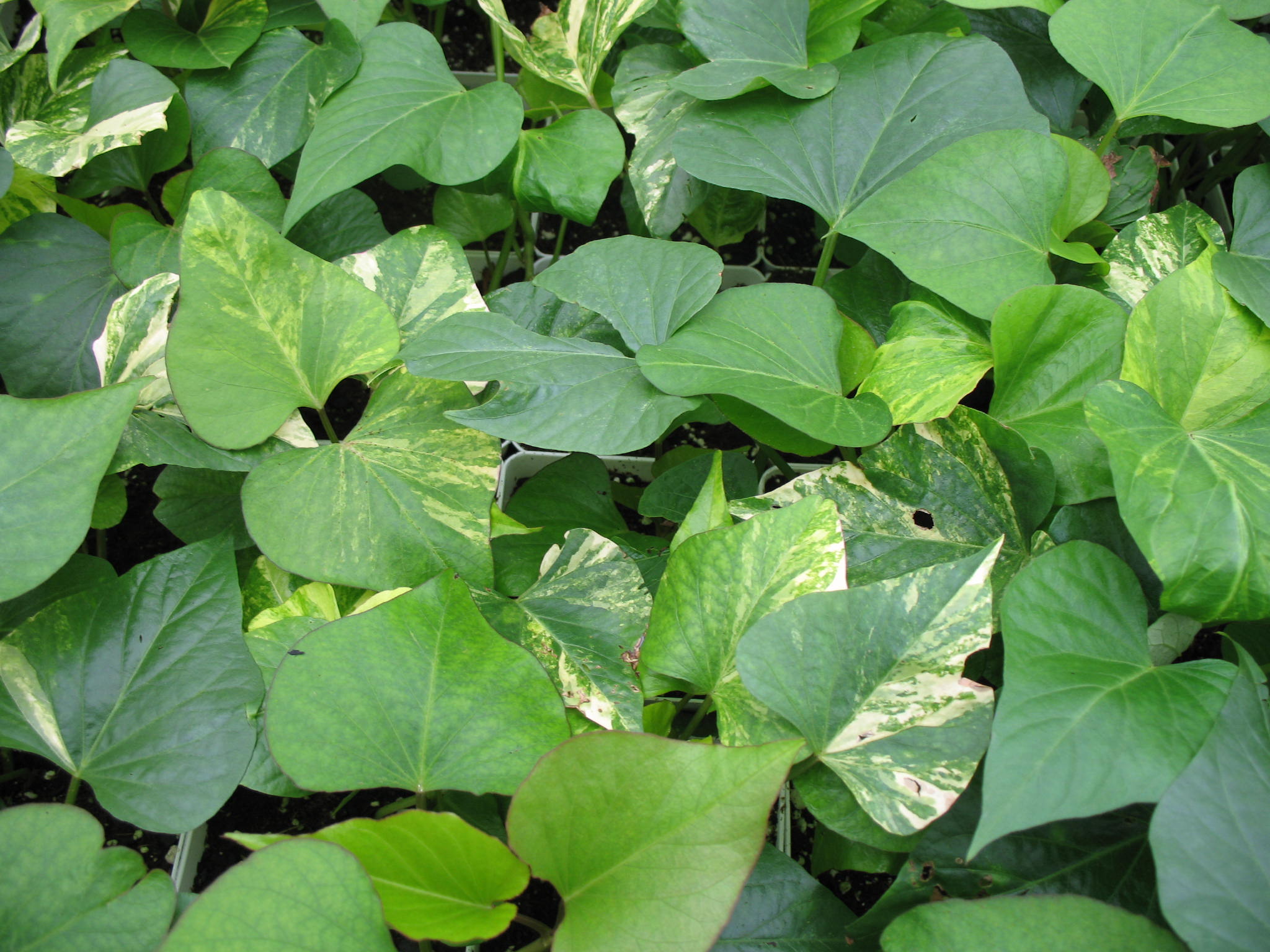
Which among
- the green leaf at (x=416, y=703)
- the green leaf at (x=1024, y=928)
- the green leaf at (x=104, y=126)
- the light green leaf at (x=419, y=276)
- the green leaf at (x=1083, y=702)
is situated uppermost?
the green leaf at (x=104, y=126)

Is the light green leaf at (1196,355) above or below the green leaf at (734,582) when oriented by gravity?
above

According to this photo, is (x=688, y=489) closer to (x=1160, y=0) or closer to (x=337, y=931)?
(x=337, y=931)

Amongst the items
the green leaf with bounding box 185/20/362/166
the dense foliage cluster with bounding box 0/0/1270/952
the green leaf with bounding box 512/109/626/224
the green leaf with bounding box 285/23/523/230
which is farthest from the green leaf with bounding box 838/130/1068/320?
the green leaf with bounding box 185/20/362/166

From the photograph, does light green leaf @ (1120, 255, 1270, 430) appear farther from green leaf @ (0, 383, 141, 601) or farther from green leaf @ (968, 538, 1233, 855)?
green leaf @ (0, 383, 141, 601)

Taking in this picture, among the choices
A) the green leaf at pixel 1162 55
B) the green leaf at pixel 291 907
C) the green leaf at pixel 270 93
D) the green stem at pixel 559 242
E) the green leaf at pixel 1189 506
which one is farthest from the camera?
the green stem at pixel 559 242

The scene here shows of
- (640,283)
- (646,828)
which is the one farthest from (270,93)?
(646,828)

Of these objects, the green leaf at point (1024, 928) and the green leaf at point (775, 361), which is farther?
the green leaf at point (775, 361)

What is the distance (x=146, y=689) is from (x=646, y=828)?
1.20 feet

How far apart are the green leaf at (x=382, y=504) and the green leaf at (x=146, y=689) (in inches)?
2.2

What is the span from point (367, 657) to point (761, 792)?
0.79ft

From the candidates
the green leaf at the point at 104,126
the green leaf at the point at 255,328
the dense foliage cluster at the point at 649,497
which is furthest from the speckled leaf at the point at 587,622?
the green leaf at the point at 104,126

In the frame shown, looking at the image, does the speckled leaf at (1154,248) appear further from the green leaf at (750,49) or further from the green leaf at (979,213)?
the green leaf at (750,49)

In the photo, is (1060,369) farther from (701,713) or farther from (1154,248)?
(701,713)

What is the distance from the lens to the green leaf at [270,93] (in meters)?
→ 0.84
